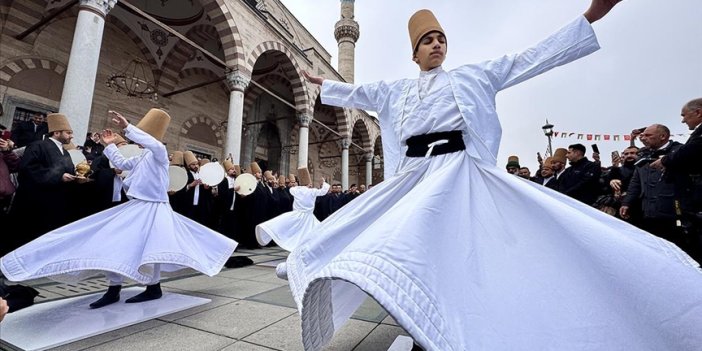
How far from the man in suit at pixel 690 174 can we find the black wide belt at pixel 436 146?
2892mm

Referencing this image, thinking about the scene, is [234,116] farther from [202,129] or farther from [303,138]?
[202,129]

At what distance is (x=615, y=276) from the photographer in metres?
1.00

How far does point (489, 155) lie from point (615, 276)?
2.52 feet

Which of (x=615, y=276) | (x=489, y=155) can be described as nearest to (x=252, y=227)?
(x=489, y=155)

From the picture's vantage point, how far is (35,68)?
858 cm

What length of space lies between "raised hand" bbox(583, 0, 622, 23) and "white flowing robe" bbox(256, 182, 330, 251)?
4667 mm

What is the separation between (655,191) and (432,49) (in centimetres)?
341

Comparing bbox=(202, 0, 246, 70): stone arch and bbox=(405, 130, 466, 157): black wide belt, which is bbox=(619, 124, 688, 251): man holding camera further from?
bbox=(202, 0, 246, 70): stone arch

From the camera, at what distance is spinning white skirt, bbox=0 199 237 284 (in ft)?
7.77

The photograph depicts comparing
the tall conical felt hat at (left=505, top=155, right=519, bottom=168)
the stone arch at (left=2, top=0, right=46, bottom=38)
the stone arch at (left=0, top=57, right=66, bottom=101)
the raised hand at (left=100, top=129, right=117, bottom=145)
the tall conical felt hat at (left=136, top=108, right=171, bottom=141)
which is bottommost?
the raised hand at (left=100, top=129, right=117, bottom=145)

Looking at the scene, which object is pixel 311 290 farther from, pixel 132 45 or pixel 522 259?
pixel 132 45

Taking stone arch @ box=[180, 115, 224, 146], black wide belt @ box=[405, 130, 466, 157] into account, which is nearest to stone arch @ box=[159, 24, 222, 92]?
stone arch @ box=[180, 115, 224, 146]

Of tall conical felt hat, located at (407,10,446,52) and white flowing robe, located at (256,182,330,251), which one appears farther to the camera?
white flowing robe, located at (256,182,330,251)

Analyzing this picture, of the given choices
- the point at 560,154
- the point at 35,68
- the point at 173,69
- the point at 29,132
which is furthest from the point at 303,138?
the point at 560,154
